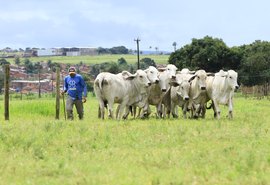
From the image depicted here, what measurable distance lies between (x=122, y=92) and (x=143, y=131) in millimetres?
4951

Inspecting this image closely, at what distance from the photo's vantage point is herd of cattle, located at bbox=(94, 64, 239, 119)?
747 inches

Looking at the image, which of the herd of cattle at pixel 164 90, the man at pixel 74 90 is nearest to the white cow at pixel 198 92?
the herd of cattle at pixel 164 90

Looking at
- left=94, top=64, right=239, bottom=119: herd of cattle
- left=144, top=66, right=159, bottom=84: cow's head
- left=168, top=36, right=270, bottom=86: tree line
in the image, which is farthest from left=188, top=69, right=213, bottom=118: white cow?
left=168, top=36, right=270, bottom=86: tree line

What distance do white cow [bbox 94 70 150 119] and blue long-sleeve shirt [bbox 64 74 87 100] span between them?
1.83 feet

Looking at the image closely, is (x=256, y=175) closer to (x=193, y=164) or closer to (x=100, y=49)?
(x=193, y=164)

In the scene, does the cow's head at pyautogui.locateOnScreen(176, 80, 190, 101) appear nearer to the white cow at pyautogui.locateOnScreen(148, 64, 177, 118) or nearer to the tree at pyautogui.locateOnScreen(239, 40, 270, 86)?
the white cow at pyautogui.locateOnScreen(148, 64, 177, 118)

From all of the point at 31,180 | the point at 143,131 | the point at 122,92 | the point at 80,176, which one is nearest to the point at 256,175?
the point at 80,176

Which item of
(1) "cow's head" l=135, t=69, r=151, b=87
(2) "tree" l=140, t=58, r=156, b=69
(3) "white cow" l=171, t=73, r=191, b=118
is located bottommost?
(2) "tree" l=140, t=58, r=156, b=69

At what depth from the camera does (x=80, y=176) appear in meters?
8.91

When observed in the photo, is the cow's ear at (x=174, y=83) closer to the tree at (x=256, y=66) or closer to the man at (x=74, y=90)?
the man at (x=74, y=90)

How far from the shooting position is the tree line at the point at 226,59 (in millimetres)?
60219

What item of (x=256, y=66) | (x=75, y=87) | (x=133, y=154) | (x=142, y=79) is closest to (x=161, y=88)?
(x=142, y=79)

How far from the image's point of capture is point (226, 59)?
62.3 meters

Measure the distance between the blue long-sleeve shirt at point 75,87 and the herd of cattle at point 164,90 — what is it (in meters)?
0.56
